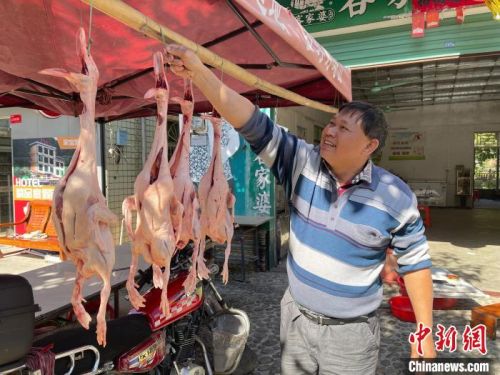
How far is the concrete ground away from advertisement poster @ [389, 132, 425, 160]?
24.8ft

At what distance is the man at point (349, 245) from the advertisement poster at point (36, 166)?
6.41 meters

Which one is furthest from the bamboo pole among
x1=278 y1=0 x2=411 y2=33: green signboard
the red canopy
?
x1=278 y1=0 x2=411 y2=33: green signboard

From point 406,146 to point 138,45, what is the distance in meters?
17.2

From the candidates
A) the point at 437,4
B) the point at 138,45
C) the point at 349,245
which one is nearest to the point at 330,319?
the point at 349,245

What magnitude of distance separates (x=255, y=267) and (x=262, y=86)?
15.2ft

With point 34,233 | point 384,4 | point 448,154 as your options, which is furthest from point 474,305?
point 448,154

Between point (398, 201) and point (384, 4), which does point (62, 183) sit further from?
point (384, 4)

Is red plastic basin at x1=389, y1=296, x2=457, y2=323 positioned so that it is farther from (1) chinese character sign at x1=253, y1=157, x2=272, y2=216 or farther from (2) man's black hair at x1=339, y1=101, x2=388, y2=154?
(2) man's black hair at x1=339, y1=101, x2=388, y2=154

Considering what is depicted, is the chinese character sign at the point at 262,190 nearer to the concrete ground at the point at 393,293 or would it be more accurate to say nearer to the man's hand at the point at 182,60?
the concrete ground at the point at 393,293

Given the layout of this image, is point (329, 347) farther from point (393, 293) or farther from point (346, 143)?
point (393, 293)

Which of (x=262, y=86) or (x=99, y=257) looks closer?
(x=99, y=257)

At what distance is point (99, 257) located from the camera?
1.09 metres

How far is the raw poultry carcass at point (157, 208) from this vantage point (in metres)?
1.23

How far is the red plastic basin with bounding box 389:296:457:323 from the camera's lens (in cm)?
428
